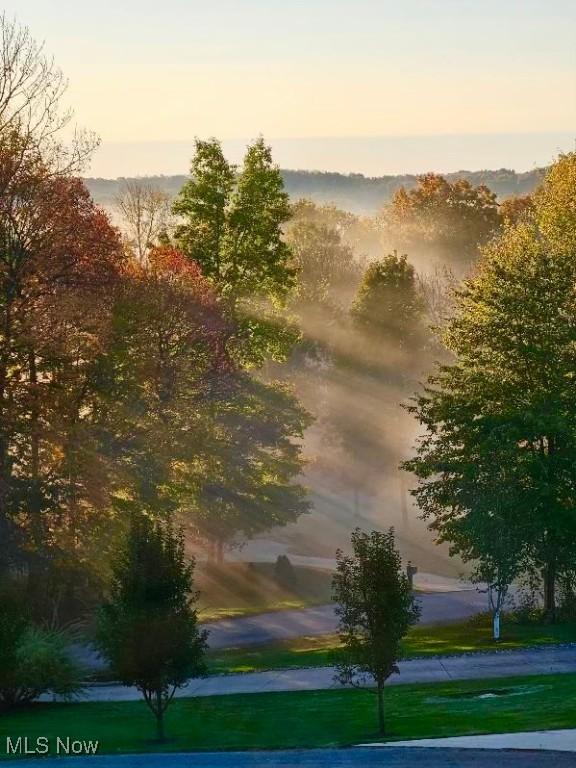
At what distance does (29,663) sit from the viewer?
121 ft

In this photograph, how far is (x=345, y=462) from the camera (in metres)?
90.6

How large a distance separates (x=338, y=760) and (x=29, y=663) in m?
13.7

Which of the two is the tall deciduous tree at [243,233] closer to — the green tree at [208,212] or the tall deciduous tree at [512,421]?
the green tree at [208,212]

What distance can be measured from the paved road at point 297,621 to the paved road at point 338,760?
1924 centimetres

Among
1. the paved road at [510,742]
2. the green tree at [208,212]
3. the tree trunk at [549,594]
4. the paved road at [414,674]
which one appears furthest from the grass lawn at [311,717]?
the green tree at [208,212]

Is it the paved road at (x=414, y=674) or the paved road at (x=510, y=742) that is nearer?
the paved road at (x=510, y=742)

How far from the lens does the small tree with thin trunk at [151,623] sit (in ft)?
96.2

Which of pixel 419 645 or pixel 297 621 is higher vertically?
pixel 297 621

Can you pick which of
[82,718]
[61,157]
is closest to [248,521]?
[61,157]

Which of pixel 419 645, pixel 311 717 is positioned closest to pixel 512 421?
pixel 419 645

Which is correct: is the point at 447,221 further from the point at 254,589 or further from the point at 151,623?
the point at 151,623

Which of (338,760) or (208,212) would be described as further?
(208,212)

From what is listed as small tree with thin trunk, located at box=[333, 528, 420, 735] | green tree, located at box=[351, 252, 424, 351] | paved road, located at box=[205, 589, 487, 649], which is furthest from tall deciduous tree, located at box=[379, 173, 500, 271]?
small tree with thin trunk, located at box=[333, 528, 420, 735]

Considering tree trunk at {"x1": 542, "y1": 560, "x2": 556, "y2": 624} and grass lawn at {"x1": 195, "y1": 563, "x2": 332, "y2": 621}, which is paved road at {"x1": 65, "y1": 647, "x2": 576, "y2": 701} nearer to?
tree trunk at {"x1": 542, "y1": 560, "x2": 556, "y2": 624}
